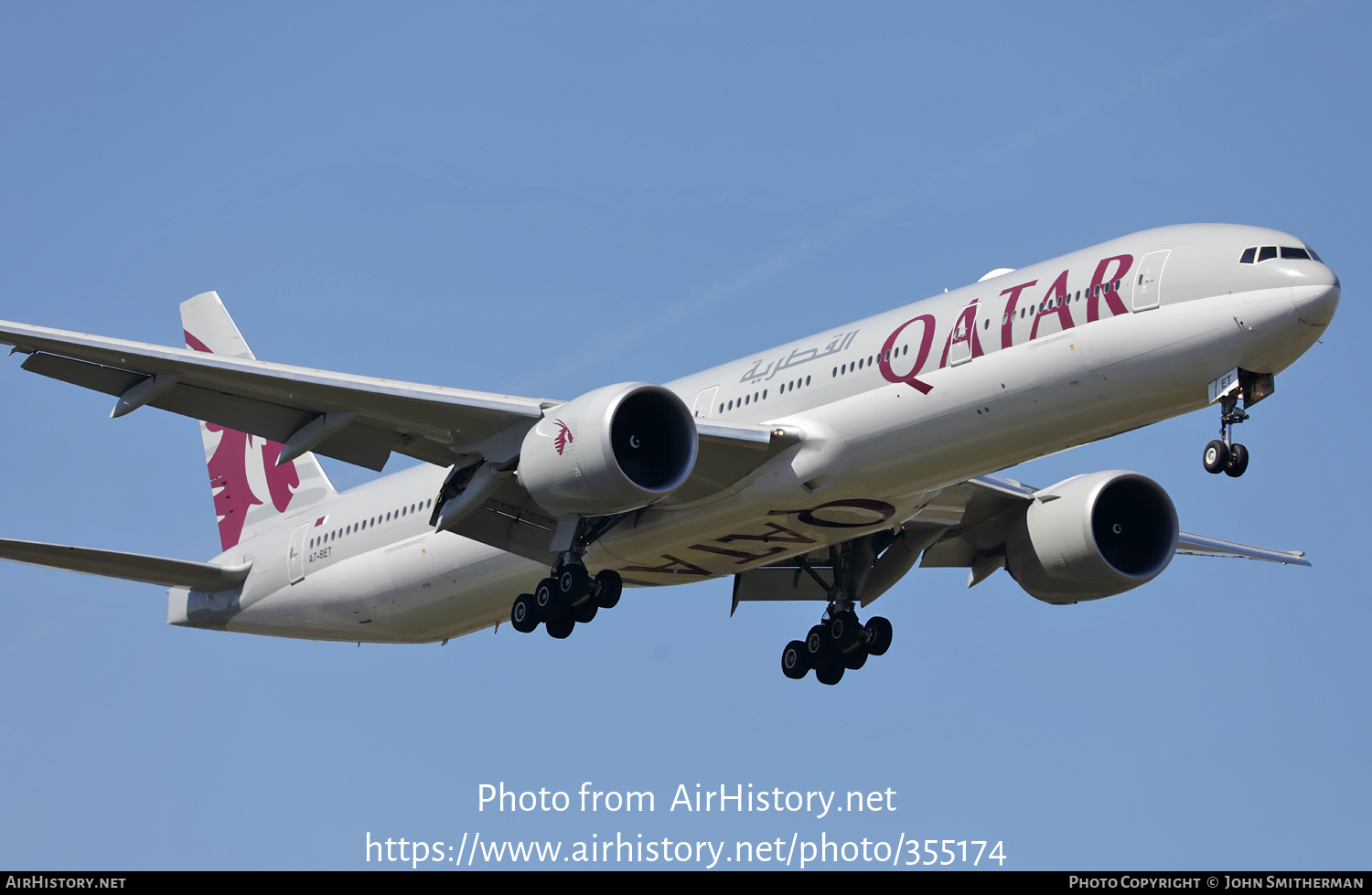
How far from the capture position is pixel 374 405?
2861 cm

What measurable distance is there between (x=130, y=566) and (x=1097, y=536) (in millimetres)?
17947

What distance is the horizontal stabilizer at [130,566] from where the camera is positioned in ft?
98.5

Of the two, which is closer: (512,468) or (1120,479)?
(512,468)

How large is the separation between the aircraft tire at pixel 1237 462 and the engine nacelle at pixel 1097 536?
295 inches

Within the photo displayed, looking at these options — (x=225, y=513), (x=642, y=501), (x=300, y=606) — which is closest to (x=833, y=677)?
(x=642, y=501)

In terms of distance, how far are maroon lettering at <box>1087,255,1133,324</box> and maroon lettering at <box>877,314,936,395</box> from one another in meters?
2.53

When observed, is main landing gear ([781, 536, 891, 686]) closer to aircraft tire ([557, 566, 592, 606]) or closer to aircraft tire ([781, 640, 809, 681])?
aircraft tire ([781, 640, 809, 681])

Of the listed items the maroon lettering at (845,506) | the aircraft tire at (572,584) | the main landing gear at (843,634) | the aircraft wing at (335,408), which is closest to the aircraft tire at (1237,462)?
the maroon lettering at (845,506)

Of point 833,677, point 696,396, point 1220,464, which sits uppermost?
point 696,396

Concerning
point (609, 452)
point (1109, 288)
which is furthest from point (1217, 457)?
point (609, 452)

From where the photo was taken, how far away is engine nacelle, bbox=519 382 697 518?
27.3m

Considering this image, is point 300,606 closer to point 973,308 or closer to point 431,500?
point 431,500

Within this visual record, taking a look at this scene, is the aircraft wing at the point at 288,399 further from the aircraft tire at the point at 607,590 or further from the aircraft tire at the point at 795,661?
the aircraft tire at the point at 795,661

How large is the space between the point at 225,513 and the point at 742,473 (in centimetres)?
1491
